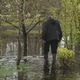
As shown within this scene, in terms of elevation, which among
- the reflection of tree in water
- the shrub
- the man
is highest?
the man

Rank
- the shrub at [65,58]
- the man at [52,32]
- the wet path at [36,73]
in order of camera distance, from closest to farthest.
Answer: the wet path at [36,73] → the man at [52,32] → the shrub at [65,58]

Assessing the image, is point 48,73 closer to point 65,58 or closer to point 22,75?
point 22,75

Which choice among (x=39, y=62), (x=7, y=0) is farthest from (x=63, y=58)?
(x=7, y=0)

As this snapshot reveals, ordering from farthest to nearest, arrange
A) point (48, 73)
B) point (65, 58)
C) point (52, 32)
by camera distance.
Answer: point (65, 58)
point (52, 32)
point (48, 73)

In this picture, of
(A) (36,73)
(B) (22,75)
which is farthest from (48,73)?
(B) (22,75)

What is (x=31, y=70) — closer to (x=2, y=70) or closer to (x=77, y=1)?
(x=2, y=70)

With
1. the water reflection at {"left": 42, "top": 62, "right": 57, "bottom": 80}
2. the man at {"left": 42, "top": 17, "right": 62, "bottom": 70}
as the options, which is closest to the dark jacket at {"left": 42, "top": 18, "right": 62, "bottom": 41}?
the man at {"left": 42, "top": 17, "right": 62, "bottom": 70}

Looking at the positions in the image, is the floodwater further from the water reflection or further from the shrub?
the shrub

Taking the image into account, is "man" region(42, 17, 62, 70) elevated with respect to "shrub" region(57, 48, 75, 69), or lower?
elevated

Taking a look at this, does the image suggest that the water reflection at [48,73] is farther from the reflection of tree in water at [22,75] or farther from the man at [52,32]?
the reflection of tree in water at [22,75]

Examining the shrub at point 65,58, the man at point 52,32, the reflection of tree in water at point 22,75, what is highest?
the man at point 52,32

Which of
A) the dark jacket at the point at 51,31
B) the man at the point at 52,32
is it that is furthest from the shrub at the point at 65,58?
the dark jacket at the point at 51,31

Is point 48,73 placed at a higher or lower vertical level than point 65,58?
lower

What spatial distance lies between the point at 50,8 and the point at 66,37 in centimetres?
201
